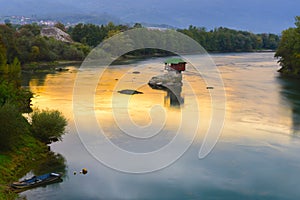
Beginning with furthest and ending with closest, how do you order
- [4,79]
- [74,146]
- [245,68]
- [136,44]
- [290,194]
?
[136,44], [245,68], [4,79], [74,146], [290,194]

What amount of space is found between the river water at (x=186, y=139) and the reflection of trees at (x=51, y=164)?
318mm

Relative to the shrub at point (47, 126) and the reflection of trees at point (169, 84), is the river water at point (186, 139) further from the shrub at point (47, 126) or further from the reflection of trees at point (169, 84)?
the shrub at point (47, 126)

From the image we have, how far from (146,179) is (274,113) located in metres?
16.8

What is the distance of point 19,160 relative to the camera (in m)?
20.1

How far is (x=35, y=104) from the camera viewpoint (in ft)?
112

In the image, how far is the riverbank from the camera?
17.3m

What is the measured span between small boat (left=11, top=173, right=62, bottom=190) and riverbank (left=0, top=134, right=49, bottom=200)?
0.46 meters

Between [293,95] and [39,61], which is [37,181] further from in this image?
[39,61]

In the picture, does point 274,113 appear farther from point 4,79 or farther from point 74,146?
point 4,79

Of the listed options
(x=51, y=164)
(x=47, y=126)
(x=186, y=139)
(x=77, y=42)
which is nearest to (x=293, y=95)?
(x=186, y=139)

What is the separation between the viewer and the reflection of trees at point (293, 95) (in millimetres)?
30938

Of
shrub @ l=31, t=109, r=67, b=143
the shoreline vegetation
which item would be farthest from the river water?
the shoreline vegetation

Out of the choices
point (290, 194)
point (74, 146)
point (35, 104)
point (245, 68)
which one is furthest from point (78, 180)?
point (245, 68)

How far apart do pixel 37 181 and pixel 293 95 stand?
99.3 feet
